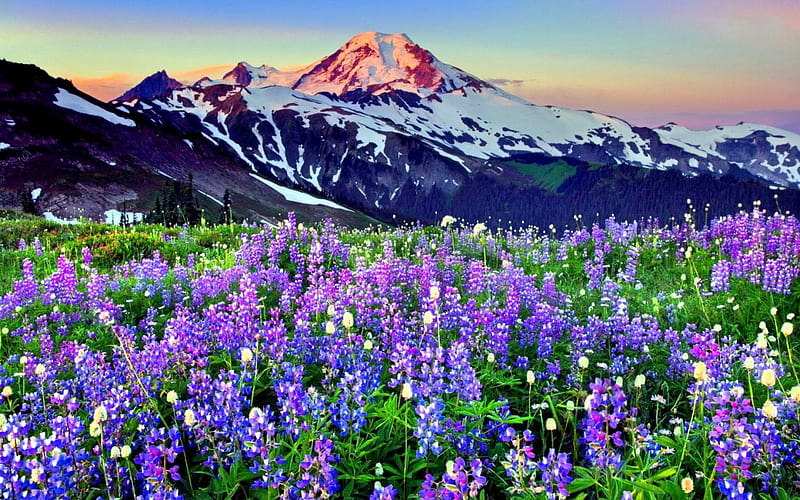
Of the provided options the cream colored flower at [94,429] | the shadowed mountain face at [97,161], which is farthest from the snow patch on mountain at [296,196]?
the cream colored flower at [94,429]

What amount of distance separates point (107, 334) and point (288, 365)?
327 centimetres

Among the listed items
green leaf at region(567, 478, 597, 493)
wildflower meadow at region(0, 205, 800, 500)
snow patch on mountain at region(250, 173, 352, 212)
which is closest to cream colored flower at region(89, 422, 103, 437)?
wildflower meadow at region(0, 205, 800, 500)

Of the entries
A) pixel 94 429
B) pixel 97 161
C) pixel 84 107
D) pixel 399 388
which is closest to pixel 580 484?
pixel 399 388

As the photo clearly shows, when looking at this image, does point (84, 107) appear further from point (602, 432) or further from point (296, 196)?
point (602, 432)

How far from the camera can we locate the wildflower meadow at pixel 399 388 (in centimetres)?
319

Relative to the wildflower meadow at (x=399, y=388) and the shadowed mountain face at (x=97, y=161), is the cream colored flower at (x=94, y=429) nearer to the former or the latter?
the wildflower meadow at (x=399, y=388)

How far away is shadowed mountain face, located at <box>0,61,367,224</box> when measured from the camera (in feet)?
417

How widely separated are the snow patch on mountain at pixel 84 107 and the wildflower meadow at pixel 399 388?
19332 centimetres

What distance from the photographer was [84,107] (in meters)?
176

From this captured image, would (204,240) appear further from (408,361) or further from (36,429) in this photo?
(408,361)

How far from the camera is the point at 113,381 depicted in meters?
4.42

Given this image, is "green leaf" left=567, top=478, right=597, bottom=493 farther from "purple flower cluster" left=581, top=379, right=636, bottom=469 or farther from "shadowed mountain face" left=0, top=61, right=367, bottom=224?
"shadowed mountain face" left=0, top=61, right=367, bottom=224

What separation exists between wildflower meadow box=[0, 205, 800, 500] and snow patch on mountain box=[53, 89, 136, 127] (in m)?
193

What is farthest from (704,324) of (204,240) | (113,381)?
(204,240)
